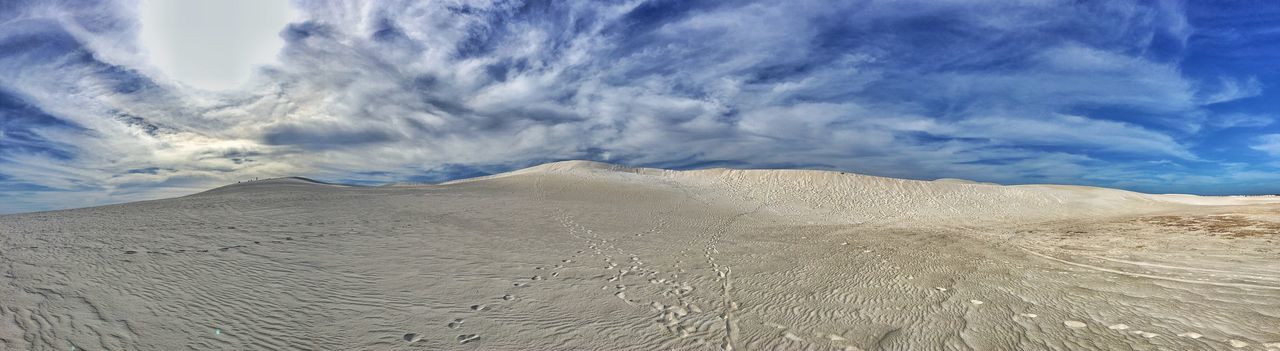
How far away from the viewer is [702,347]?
Result: 5367 millimetres

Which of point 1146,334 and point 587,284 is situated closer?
point 1146,334

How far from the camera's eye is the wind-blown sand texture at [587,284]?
538 cm

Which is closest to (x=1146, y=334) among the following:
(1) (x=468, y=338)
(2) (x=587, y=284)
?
(2) (x=587, y=284)

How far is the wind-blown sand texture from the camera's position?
538 centimetres

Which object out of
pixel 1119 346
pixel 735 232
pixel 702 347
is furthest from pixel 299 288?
pixel 735 232

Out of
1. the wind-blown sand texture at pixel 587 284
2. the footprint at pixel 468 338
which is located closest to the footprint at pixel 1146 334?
the wind-blown sand texture at pixel 587 284

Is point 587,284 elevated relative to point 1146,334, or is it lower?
elevated

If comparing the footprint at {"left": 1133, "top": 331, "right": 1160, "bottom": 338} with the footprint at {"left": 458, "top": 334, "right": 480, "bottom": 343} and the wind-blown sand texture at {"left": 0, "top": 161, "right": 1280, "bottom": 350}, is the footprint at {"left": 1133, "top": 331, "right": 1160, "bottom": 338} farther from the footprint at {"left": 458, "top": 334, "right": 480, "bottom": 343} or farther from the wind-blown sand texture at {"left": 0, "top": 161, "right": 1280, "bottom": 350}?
the footprint at {"left": 458, "top": 334, "right": 480, "bottom": 343}

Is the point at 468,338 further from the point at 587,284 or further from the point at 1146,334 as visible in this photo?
the point at 1146,334

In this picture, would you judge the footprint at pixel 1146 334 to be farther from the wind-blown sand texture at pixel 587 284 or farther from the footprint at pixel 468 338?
the footprint at pixel 468 338

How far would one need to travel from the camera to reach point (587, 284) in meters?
8.16

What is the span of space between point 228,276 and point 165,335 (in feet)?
8.10

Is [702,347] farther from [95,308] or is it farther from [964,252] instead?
[964,252]

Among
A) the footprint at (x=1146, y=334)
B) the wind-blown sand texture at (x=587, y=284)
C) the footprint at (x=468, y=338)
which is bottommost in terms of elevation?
the footprint at (x=1146, y=334)
